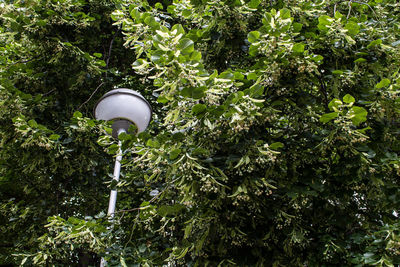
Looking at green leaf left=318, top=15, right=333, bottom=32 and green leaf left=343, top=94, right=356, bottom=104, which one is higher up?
green leaf left=318, top=15, right=333, bottom=32

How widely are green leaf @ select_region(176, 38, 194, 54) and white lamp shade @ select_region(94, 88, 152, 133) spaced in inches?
62.7

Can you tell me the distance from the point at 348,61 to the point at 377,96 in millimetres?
444

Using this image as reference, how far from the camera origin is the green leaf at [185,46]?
6.94 feet

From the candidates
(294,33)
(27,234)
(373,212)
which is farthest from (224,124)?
(27,234)

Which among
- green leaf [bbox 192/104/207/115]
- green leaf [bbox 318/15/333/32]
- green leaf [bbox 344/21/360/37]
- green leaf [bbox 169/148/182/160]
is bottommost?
green leaf [bbox 169/148/182/160]

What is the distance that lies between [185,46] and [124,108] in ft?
5.35

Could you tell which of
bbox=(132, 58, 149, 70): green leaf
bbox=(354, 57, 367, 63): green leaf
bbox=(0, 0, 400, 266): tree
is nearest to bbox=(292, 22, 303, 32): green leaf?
bbox=(0, 0, 400, 266): tree

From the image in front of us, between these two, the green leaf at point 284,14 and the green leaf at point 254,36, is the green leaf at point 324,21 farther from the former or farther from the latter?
the green leaf at point 254,36

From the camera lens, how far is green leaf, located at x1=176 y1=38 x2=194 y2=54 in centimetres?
212

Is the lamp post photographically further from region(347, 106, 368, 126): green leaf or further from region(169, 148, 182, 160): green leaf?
region(347, 106, 368, 126): green leaf

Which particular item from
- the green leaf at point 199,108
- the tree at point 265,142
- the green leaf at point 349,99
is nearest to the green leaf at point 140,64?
the tree at point 265,142

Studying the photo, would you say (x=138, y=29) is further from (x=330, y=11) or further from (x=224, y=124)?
(x=330, y=11)

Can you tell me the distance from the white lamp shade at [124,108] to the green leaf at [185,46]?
5.23 ft

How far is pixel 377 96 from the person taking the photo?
8.47ft
